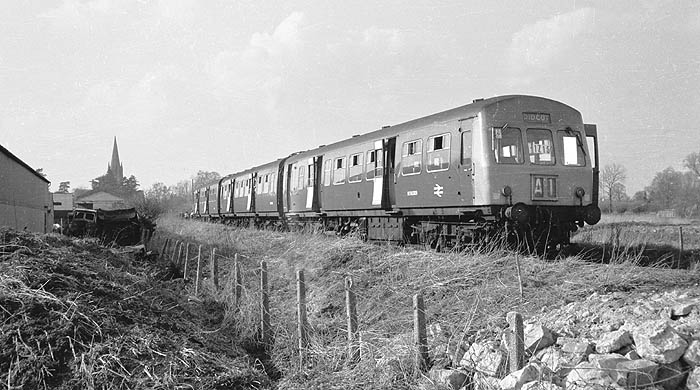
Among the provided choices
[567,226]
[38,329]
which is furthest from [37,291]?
[567,226]

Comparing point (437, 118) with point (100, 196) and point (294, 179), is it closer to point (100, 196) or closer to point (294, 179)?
point (294, 179)

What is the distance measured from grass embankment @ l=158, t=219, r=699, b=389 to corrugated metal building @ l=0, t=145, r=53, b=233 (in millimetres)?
7352

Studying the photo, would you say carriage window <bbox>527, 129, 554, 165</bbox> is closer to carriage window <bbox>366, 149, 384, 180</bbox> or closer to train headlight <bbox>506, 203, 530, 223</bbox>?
train headlight <bbox>506, 203, 530, 223</bbox>

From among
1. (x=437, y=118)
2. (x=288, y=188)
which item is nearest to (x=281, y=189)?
(x=288, y=188)

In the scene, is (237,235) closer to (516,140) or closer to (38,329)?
(516,140)

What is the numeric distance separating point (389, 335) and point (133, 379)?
2.91 meters

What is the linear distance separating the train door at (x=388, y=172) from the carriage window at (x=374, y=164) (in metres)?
0.25

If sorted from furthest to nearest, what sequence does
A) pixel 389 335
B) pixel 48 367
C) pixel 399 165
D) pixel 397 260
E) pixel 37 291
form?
pixel 399 165 < pixel 397 260 < pixel 389 335 < pixel 37 291 < pixel 48 367

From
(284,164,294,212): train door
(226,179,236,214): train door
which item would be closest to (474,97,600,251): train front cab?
(284,164,294,212): train door

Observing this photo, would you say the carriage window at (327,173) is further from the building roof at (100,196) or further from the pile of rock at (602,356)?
the building roof at (100,196)

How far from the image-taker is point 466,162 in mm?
11281

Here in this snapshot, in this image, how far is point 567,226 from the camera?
11.5 metres

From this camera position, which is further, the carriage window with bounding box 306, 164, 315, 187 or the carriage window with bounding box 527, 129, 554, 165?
the carriage window with bounding box 306, 164, 315, 187

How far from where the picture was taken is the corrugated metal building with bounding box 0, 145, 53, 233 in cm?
1745
